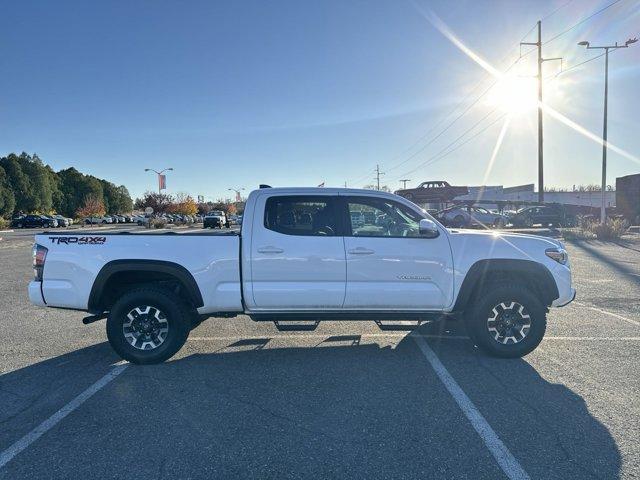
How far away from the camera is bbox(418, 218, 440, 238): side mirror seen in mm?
4719

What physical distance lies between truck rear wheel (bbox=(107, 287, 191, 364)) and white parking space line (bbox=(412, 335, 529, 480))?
2.86 metres

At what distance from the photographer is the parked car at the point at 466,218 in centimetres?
2708

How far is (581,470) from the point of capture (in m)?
2.91

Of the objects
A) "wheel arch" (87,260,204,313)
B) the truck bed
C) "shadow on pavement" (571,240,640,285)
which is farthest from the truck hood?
"shadow on pavement" (571,240,640,285)

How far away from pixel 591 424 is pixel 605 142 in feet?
85.5

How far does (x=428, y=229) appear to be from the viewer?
4.73 metres

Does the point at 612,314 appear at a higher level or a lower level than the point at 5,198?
lower

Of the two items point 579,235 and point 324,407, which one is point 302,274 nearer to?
point 324,407

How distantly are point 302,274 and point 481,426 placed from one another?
2.29m

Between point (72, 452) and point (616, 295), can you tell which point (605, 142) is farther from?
point (72, 452)

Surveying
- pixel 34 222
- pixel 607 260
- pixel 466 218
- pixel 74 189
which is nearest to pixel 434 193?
pixel 466 218

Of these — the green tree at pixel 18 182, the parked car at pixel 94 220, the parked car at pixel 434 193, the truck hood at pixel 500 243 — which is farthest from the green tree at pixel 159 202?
the truck hood at pixel 500 243

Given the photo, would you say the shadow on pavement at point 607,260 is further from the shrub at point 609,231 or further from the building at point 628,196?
the building at point 628,196

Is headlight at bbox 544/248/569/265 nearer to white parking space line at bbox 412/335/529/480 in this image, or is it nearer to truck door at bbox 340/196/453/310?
truck door at bbox 340/196/453/310
